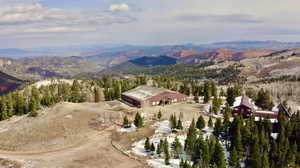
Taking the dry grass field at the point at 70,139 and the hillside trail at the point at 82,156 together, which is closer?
the hillside trail at the point at 82,156

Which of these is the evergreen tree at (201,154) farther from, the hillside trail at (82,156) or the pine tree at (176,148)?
the hillside trail at (82,156)

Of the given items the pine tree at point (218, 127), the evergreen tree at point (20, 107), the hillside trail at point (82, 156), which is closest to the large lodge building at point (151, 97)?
the hillside trail at point (82, 156)

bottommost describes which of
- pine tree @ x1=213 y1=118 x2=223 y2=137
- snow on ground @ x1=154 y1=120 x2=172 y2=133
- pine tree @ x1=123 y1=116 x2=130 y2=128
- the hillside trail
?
the hillside trail

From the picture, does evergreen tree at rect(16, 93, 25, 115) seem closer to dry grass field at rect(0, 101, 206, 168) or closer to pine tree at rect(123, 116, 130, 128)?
dry grass field at rect(0, 101, 206, 168)

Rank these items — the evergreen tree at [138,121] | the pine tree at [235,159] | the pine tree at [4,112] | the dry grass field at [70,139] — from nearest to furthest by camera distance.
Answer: the pine tree at [235,159] → the dry grass field at [70,139] → the evergreen tree at [138,121] → the pine tree at [4,112]

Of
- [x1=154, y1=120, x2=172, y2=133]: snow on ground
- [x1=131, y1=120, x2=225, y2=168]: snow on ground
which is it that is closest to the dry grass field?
[x1=154, y1=120, x2=172, y2=133]: snow on ground

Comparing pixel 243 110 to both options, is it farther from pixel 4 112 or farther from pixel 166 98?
pixel 4 112
